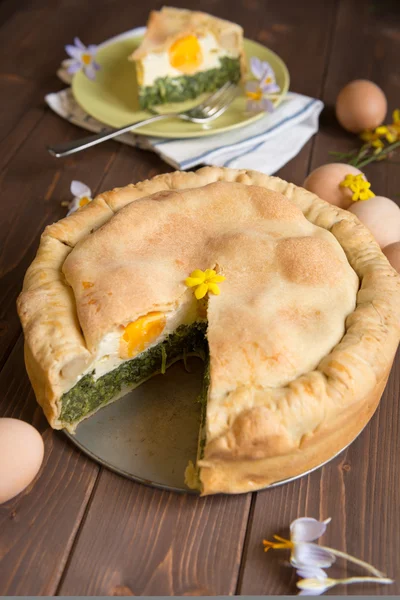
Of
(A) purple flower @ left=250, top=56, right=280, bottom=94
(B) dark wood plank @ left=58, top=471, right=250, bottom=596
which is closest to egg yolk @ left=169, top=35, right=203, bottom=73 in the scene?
(A) purple flower @ left=250, top=56, right=280, bottom=94

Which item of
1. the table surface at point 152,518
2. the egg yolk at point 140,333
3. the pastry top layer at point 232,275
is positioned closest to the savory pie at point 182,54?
the table surface at point 152,518

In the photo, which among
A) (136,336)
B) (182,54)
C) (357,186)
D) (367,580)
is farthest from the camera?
(182,54)

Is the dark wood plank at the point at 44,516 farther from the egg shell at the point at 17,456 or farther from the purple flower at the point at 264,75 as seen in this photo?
the purple flower at the point at 264,75

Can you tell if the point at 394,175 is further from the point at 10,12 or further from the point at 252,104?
the point at 10,12

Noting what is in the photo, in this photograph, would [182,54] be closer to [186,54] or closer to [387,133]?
[186,54]

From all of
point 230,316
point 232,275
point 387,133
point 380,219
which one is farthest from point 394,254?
point 387,133

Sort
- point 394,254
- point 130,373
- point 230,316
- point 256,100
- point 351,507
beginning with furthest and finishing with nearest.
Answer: point 256,100 < point 394,254 < point 130,373 < point 230,316 < point 351,507

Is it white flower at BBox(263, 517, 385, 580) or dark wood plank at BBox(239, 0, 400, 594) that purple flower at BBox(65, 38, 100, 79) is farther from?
white flower at BBox(263, 517, 385, 580)

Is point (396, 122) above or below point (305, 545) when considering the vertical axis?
above
